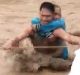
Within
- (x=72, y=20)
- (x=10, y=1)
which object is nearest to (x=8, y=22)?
(x=72, y=20)

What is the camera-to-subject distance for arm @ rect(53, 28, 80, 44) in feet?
8.79

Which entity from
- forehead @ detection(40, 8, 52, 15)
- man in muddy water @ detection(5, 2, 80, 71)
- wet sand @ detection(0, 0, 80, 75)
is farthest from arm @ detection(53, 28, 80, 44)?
wet sand @ detection(0, 0, 80, 75)

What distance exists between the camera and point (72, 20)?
387cm

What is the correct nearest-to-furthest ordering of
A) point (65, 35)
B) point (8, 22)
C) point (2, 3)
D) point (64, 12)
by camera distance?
point (65, 35) → point (8, 22) → point (64, 12) → point (2, 3)

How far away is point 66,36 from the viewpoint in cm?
271

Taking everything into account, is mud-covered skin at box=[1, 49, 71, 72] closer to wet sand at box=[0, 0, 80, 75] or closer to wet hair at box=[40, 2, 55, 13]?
wet sand at box=[0, 0, 80, 75]

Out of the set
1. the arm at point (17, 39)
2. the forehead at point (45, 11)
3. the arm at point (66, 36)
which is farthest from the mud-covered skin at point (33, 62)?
the forehead at point (45, 11)

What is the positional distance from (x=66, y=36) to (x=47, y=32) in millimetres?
172

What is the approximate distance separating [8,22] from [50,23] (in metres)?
1.09

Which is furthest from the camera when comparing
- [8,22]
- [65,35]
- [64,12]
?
[64,12]

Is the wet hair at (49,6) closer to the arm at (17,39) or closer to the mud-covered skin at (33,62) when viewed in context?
the arm at (17,39)

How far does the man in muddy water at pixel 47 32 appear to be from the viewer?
110 inches

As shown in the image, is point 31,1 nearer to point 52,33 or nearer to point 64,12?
point 64,12

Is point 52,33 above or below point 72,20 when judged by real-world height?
above
